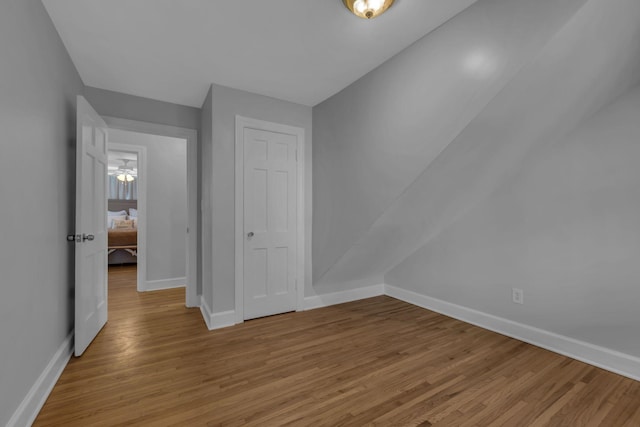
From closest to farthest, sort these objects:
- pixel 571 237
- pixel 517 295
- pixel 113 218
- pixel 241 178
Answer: pixel 571 237 → pixel 517 295 → pixel 241 178 → pixel 113 218

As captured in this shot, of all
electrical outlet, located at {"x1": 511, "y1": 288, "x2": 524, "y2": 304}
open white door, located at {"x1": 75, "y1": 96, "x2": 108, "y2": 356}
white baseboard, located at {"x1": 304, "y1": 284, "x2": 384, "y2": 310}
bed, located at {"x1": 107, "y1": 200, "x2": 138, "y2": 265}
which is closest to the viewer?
open white door, located at {"x1": 75, "y1": 96, "x2": 108, "y2": 356}

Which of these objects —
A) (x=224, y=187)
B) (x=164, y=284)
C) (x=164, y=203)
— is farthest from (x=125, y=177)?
(x=224, y=187)

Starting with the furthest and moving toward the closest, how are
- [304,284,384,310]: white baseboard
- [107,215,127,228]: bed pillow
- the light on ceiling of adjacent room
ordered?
1. the light on ceiling of adjacent room
2. [107,215,127,228]: bed pillow
3. [304,284,384,310]: white baseboard

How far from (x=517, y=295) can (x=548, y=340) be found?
1.25 ft

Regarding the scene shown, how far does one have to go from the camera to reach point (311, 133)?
10.9 feet

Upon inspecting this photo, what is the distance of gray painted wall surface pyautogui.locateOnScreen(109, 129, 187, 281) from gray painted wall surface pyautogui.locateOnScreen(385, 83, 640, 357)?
12.8 feet

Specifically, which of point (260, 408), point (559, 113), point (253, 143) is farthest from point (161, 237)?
point (559, 113)

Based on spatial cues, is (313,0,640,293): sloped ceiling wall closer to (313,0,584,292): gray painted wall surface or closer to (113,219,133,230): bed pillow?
(313,0,584,292): gray painted wall surface

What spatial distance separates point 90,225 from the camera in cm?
244

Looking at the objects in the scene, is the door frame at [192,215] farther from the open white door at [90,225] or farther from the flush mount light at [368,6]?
the flush mount light at [368,6]

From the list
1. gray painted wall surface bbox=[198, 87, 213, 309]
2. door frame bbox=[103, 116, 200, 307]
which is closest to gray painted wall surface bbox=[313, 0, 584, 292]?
gray painted wall surface bbox=[198, 87, 213, 309]

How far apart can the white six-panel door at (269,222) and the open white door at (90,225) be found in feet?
4.12

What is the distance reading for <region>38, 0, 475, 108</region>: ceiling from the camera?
5.91 feet

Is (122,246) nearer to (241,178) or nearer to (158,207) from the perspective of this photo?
(158,207)
